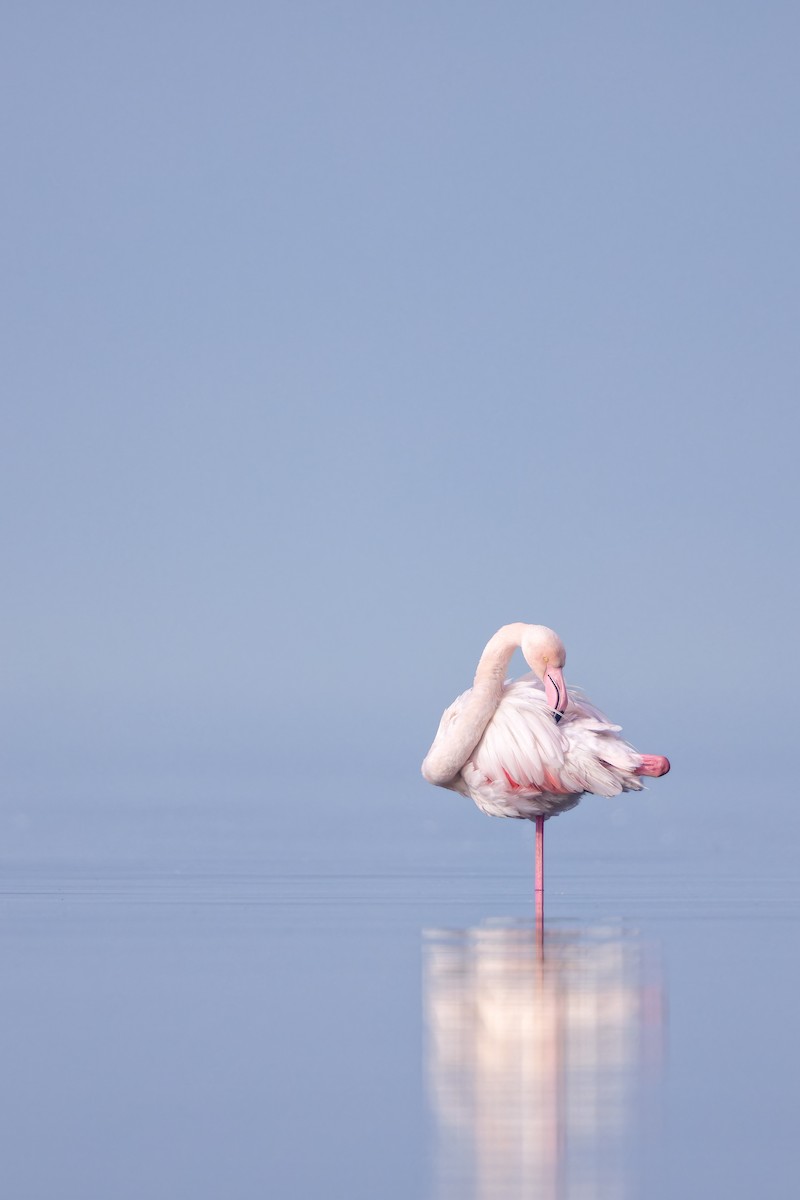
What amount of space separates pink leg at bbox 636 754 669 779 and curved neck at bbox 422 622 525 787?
1006 millimetres

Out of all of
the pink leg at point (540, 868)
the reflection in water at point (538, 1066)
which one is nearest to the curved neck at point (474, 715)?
the pink leg at point (540, 868)

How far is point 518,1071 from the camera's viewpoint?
418cm

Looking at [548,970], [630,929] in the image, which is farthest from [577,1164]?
[630,929]

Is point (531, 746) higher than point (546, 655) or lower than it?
lower

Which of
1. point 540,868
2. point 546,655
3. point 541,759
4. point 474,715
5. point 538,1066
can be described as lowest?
point 538,1066

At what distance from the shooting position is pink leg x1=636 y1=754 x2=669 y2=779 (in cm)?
988

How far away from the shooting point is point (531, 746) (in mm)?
9961

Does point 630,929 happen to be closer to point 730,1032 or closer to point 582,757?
point 582,757

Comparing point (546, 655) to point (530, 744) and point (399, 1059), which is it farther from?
point (399, 1059)

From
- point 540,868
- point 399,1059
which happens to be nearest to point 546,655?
point 540,868

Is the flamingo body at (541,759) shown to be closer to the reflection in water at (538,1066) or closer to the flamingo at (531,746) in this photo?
the flamingo at (531,746)

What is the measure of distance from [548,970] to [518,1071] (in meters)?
2.14

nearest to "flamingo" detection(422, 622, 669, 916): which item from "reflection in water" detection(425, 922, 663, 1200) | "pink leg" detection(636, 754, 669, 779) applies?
"pink leg" detection(636, 754, 669, 779)

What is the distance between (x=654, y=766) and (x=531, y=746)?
0.73 meters
